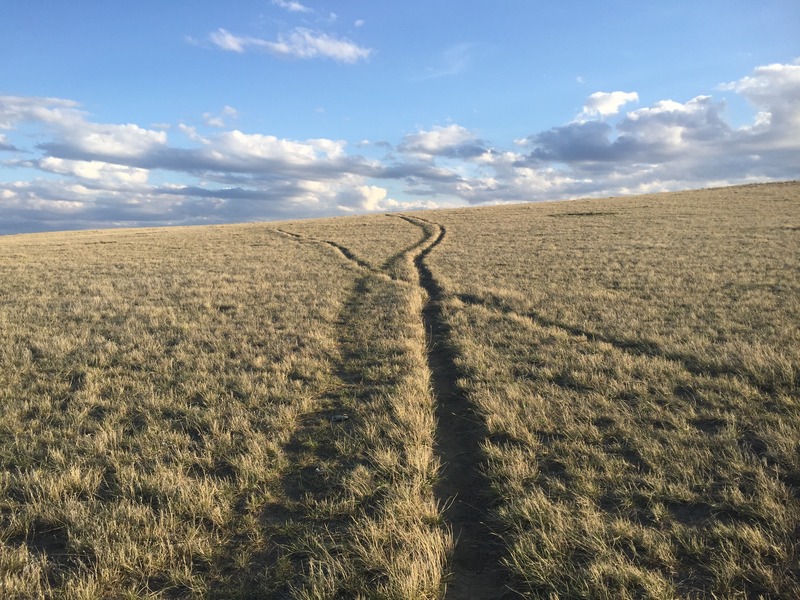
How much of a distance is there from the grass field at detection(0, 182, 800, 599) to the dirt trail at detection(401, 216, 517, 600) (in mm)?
32

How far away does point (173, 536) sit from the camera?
15.9 ft

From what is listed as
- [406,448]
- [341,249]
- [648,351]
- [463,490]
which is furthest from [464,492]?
[341,249]

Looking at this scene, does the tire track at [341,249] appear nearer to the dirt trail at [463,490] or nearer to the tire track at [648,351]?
the tire track at [648,351]

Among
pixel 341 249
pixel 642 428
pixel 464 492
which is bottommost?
pixel 464 492

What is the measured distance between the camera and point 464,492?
19.1ft

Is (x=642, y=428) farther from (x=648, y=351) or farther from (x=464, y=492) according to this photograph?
(x=648, y=351)

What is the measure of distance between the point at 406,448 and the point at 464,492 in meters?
1.03

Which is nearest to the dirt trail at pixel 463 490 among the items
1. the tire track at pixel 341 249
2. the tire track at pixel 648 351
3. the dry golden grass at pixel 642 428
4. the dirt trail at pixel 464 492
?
the dirt trail at pixel 464 492

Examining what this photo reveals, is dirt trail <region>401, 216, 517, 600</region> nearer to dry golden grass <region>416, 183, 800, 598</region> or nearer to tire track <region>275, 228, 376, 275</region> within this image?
dry golden grass <region>416, 183, 800, 598</region>

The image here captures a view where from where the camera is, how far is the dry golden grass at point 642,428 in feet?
14.1

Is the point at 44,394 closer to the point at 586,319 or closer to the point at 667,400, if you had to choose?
the point at 667,400

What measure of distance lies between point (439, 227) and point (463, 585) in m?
45.2

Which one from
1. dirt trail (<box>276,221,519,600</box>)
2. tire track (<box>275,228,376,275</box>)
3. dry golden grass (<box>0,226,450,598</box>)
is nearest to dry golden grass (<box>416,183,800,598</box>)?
dirt trail (<box>276,221,519,600</box>)

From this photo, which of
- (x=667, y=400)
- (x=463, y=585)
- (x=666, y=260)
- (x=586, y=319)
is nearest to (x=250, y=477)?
(x=463, y=585)
